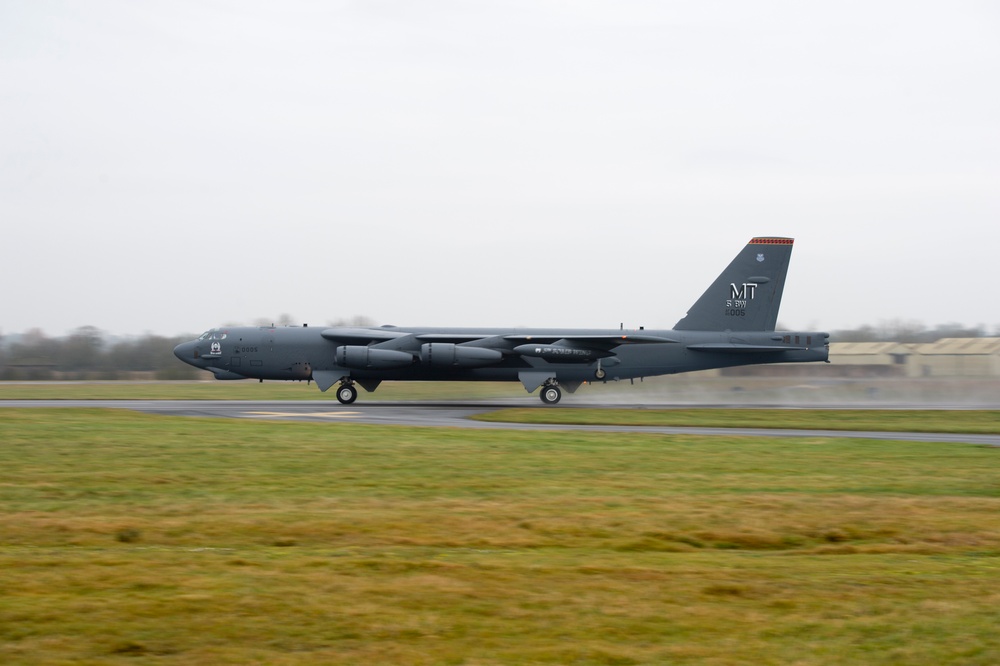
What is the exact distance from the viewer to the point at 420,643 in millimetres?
6629

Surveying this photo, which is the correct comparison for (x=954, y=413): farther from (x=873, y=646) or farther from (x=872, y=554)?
(x=873, y=646)

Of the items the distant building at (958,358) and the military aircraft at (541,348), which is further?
the distant building at (958,358)

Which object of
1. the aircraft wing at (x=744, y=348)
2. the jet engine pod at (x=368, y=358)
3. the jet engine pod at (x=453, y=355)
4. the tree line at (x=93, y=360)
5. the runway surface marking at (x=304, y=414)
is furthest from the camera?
the tree line at (x=93, y=360)

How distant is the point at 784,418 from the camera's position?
30750 millimetres

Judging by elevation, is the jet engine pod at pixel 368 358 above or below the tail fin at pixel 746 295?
below

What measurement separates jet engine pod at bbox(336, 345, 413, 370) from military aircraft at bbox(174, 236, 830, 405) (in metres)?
0.04

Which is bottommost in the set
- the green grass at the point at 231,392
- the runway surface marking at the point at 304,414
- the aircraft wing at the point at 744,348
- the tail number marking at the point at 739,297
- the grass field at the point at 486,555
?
the grass field at the point at 486,555

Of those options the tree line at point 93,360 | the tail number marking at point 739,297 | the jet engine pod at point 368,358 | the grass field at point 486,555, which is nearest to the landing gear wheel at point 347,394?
the jet engine pod at point 368,358

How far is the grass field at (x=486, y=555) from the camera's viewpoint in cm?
668

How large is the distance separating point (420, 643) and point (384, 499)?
7139 mm

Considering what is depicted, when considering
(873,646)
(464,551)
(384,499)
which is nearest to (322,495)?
(384,499)

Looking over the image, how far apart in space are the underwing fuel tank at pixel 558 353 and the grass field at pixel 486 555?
16277 mm

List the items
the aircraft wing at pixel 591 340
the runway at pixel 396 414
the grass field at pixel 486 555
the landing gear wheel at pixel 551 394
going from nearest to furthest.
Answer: the grass field at pixel 486 555 → the runway at pixel 396 414 → the aircraft wing at pixel 591 340 → the landing gear wheel at pixel 551 394

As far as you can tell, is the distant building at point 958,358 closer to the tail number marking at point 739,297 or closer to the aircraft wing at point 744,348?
the aircraft wing at point 744,348
